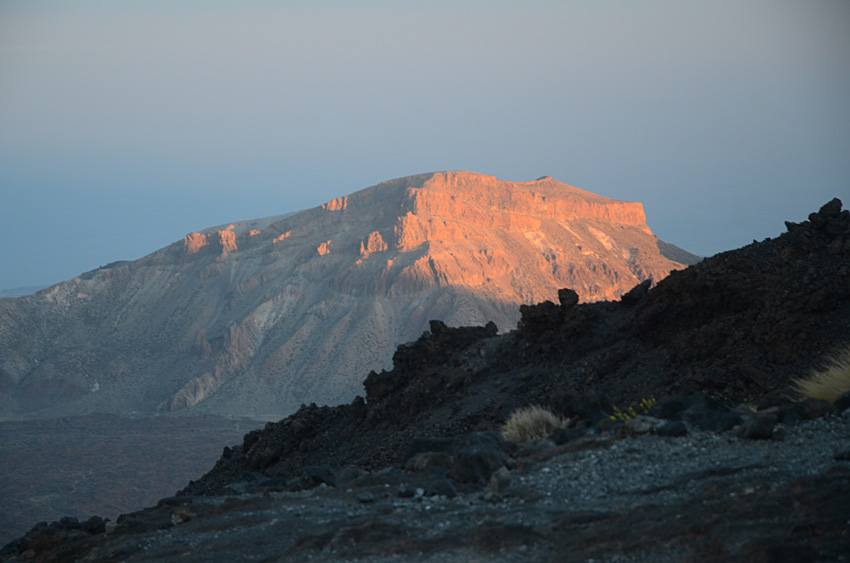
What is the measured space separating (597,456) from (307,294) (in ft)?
259

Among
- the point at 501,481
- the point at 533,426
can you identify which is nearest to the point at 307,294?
the point at 533,426

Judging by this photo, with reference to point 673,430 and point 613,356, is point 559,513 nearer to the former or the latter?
point 673,430

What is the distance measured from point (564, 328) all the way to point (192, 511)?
9244 millimetres

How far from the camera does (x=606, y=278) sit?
84.9 metres

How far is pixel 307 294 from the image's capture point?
85375mm

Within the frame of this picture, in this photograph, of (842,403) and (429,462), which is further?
(429,462)

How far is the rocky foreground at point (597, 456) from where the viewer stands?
5.66 metres

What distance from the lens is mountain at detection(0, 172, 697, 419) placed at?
76.2 meters

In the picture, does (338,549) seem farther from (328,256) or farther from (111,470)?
(328,256)

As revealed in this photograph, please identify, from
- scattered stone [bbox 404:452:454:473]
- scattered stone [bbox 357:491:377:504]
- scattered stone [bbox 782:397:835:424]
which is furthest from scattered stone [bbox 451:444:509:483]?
scattered stone [bbox 782:397:835:424]

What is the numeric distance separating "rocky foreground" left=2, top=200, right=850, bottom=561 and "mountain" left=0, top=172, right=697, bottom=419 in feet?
171

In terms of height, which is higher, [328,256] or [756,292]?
[328,256]

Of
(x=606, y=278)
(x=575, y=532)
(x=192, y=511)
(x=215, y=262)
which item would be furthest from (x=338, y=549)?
(x=215, y=262)

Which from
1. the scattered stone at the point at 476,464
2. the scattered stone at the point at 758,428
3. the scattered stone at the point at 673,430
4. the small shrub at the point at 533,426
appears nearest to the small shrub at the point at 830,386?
the scattered stone at the point at 758,428
